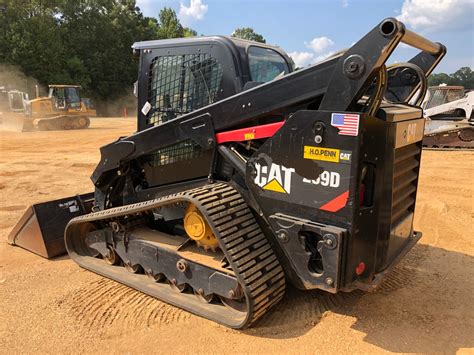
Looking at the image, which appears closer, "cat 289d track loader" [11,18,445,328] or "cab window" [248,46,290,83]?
"cat 289d track loader" [11,18,445,328]

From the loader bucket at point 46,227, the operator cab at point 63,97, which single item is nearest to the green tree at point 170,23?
the operator cab at point 63,97

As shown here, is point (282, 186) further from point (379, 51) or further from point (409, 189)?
point (409, 189)

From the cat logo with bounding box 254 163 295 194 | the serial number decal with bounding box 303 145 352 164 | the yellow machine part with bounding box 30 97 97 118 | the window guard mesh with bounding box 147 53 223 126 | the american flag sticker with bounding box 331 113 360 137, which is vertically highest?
the window guard mesh with bounding box 147 53 223 126

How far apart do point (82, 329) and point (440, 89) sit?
14.4m

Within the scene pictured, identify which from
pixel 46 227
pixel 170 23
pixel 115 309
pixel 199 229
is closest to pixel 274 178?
pixel 199 229

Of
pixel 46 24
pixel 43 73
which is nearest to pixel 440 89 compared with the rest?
pixel 43 73

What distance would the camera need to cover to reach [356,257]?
2809 millimetres

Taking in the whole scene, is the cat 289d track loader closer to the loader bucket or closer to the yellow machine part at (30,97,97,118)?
the loader bucket

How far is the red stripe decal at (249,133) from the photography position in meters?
3.02

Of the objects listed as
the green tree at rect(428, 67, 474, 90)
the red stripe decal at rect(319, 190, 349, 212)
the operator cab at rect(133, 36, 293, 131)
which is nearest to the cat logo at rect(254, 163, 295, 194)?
the red stripe decal at rect(319, 190, 349, 212)

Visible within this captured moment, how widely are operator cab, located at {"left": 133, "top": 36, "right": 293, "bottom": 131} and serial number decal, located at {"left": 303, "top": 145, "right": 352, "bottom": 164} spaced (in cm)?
90

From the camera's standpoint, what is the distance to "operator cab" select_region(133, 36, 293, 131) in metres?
3.58

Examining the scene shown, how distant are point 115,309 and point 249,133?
181 cm

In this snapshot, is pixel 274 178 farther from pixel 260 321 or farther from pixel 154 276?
pixel 154 276
